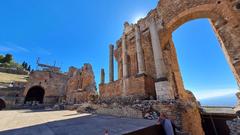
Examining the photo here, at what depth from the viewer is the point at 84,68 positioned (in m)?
20.6

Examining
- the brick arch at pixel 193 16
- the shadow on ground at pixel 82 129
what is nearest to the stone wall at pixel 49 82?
the shadow on ground at pixel 82 129

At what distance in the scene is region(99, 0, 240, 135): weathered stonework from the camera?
4672 mm

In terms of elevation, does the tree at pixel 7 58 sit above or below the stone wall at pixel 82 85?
above

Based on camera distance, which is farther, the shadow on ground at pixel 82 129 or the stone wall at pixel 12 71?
the stone wall at pixel 12 71

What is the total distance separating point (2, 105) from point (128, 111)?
2382 cm

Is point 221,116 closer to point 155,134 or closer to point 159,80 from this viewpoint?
point 159,80

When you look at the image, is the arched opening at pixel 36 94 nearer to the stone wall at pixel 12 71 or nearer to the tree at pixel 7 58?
the stone wall at pixel 12 71

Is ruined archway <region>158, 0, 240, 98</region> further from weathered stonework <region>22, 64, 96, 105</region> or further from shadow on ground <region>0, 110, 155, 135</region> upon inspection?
weathered stonework <region>22, 64, 96, 105</region>

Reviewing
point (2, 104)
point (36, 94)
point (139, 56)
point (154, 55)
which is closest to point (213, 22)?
point (154, 55)

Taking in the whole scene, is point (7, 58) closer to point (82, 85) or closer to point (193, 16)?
point (82, 85)

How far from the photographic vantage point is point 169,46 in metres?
8.05

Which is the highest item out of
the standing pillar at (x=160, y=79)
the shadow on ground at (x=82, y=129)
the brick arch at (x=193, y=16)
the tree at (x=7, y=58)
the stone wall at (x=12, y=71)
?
the tree at (x=7, y=58)

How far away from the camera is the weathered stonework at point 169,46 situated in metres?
4.67

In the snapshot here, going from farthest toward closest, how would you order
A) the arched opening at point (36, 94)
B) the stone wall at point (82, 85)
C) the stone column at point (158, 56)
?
the arched opening at point (36, 94) → the stone wall at point (82, 85) → the stone column at point (158, 56)
